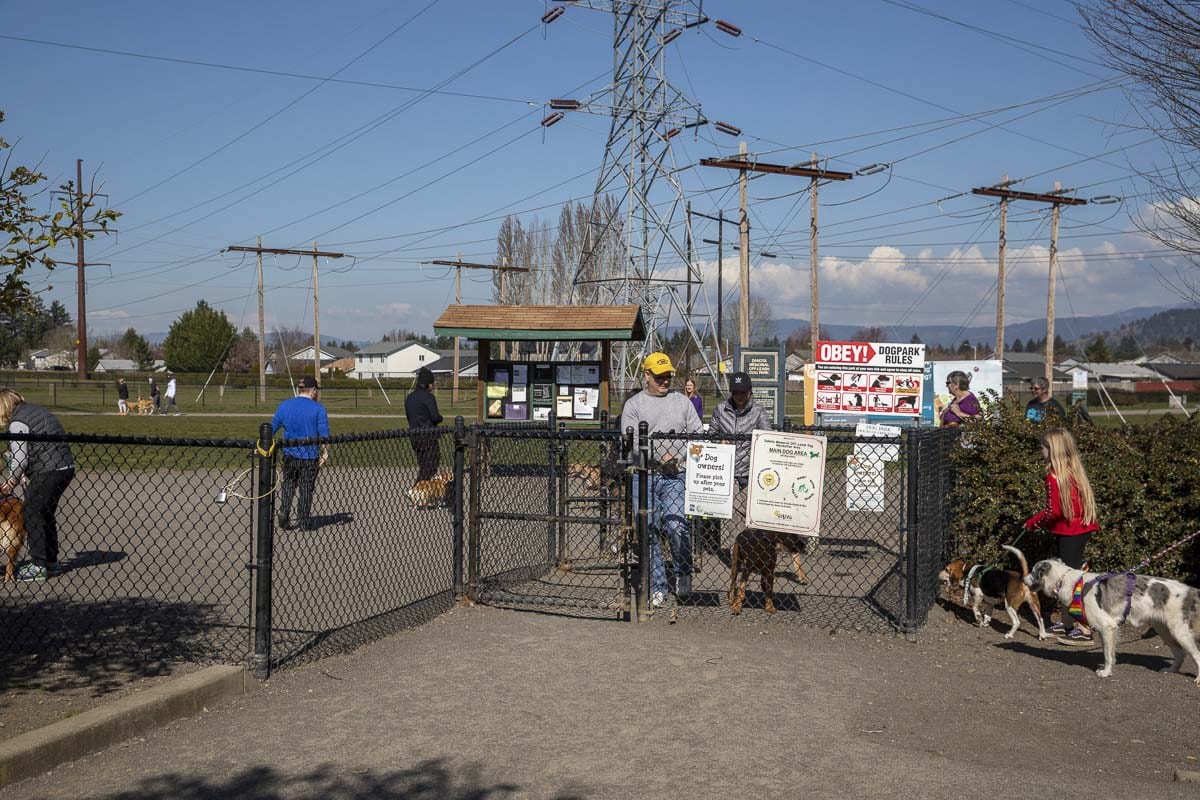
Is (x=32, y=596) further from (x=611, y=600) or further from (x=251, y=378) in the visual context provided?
(x=251, y=378)

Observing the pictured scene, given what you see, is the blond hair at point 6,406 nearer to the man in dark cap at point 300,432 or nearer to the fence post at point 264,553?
the man in dark cap at point 300,432

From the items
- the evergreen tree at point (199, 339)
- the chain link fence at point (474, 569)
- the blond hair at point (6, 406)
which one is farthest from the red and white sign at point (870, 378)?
the evergreen tree at point (199, 339)

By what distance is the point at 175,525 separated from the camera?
501 inches

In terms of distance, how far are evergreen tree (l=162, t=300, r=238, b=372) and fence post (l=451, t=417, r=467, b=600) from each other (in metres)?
102

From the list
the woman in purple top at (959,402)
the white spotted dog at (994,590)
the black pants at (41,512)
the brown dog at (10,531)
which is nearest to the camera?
the white spotted dog at (994,590)

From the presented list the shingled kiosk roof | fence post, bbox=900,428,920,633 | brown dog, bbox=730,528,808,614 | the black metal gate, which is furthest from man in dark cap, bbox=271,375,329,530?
the shingled kiosk roof

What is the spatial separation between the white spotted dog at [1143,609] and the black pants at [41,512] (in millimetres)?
8237

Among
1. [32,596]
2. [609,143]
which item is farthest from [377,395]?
[32,596]

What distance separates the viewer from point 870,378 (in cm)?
1535

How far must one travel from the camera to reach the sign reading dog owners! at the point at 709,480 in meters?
7.75

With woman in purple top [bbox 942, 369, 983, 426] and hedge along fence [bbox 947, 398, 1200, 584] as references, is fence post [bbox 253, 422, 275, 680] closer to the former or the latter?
hedge along fence [bbox 947, 398, 1200, 584]

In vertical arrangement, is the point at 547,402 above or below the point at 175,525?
above

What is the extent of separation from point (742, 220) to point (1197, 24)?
958 inches

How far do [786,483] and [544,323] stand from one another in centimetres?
1120
